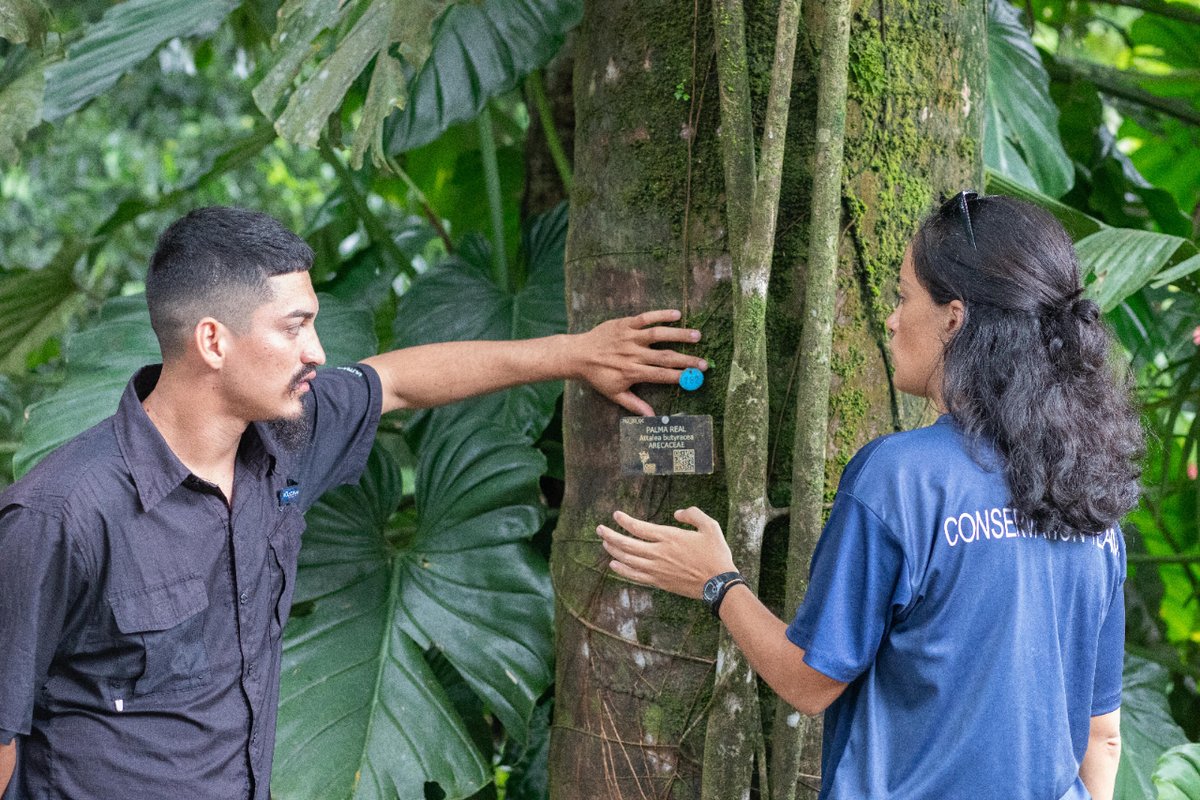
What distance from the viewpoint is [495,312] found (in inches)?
101

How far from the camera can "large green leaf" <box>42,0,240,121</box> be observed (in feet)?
7.89

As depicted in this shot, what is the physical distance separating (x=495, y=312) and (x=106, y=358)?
0.79 meters

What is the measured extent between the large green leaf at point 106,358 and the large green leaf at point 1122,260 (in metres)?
1.30

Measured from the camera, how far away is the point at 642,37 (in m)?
1.76

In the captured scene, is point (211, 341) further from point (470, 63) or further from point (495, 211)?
point (495, 211)

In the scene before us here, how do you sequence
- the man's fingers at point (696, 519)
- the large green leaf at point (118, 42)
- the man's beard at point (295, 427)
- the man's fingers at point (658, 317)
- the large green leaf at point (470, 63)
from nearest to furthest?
the man's fingers at point (696, 519) → the man's beard at point (295, 427) → the man's fingers at point (658, 317) → the large green leaf at point (470, 63) → the large green leaf at point (118, 42)

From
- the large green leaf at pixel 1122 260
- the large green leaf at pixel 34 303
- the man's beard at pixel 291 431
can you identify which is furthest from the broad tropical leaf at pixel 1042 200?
the large green leaf at pixel 34 303

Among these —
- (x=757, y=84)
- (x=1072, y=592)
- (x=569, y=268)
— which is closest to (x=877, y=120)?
(x=757, y=84)

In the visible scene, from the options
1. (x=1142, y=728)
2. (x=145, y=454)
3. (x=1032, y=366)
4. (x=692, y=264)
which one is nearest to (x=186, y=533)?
(x=145, y=454)

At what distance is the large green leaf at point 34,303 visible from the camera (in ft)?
9.56

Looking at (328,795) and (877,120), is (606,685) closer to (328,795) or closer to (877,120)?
(328,795)

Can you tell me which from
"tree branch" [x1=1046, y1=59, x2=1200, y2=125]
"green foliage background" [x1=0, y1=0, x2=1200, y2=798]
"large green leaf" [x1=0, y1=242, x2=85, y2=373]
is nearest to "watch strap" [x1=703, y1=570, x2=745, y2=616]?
"green foliage background" [x1=0, y1=0, x2=1200, y2=798]

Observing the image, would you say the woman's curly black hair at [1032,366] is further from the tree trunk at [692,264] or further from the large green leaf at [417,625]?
the large green leaf at [417,625]

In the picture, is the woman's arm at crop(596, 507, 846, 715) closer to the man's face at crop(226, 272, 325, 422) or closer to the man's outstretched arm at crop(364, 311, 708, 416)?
the man's outstretched arm at crop(364, 311, 708, 416)
